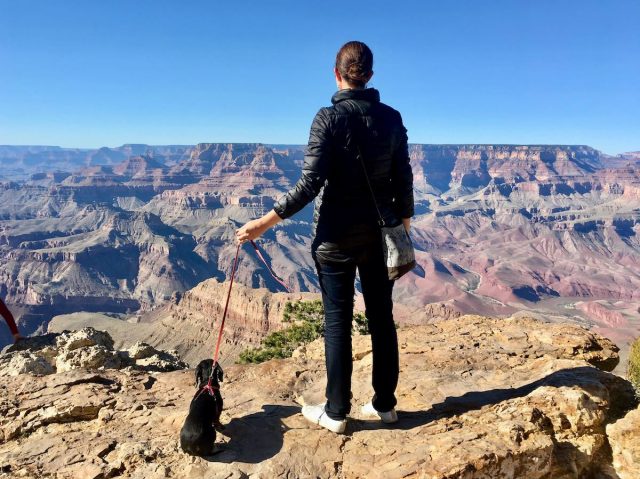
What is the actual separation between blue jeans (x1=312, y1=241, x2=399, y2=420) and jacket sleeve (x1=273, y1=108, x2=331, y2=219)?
56 centimetres

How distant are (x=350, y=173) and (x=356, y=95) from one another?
2.07 feet

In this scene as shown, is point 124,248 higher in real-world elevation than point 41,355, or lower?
lower

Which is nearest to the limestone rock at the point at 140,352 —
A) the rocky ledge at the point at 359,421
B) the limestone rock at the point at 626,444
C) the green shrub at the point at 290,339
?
the green shrub at the point at 290,339

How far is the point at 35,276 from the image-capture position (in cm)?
12862

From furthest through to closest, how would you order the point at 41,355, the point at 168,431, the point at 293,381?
1. the point at 41,355
2. the point at 293,381
3. the point at 168,431

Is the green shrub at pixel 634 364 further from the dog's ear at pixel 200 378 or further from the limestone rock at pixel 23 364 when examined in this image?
A: the limestone rock at pixel 23 364

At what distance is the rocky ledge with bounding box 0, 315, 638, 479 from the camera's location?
3469 mm

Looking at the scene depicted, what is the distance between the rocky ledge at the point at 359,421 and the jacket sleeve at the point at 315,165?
2.14 meters

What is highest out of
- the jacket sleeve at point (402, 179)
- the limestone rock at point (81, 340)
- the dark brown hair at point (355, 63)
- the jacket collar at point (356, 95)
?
the dark brown hair at point (355, 63)

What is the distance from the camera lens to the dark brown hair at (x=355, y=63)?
11.0 feet

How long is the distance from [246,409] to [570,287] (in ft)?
512

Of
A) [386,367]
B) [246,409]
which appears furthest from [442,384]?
[246,409]

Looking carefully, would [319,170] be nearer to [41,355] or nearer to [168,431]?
[168,431]

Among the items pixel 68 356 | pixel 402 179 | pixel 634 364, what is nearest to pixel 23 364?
pixel 68 356
